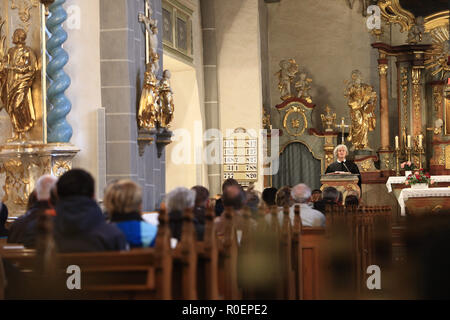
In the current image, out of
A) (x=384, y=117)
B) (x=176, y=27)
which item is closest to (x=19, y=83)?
(x=176, y=27)

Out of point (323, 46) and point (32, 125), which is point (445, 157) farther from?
point (32, 125)

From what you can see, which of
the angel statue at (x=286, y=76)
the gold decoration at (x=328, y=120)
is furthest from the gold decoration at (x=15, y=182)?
the angel statue at (x=286, y=76)

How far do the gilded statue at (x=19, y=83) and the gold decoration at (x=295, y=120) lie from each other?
1010cm

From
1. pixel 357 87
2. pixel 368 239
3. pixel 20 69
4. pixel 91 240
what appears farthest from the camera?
pixel 357 87

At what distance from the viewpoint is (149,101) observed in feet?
34.9

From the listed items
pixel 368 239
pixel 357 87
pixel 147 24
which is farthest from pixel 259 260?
pixel 357 87

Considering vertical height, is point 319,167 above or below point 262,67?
below

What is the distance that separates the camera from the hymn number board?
55.8 ft

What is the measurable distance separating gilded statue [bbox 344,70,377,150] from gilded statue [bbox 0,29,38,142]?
1013 centimetres

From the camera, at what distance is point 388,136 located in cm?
1856

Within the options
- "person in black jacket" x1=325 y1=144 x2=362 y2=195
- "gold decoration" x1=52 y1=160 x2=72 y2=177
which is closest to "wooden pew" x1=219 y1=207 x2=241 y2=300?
"gold decoration" x1=52 y1=160 x2=72 y2=177

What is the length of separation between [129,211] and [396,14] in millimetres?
15062
